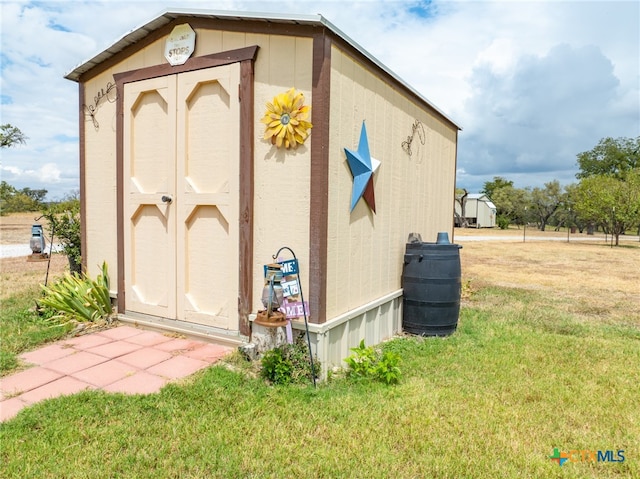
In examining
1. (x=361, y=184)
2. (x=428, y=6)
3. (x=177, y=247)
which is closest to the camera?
(x=361, y=184)

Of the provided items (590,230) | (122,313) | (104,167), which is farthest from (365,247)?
(590,230)

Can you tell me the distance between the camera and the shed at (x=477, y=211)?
133ft

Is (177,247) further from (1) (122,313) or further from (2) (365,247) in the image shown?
(2) (365,247)

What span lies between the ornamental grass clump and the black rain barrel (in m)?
3.40

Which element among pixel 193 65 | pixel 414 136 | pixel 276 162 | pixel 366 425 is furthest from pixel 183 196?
pixel 414 136

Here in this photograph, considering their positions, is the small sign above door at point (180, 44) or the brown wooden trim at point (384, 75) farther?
the small sign above door at point (180, 44)

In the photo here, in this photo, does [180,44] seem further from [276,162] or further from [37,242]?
[37,242]

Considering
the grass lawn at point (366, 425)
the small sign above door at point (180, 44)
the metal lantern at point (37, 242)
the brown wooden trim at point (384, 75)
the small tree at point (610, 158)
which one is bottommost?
the grass lawn at point (366, 425)

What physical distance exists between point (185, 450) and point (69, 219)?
4.42 meters

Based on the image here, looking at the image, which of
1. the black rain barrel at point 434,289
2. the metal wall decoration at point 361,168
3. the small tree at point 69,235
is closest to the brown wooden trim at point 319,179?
the metal wall decoration at point 361,168

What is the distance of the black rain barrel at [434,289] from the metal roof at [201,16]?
1950 mm

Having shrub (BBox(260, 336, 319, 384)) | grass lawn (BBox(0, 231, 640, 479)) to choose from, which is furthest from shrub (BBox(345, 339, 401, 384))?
shrub (BBox(260, 336, 319, 384))

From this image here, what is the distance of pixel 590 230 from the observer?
41.0 m

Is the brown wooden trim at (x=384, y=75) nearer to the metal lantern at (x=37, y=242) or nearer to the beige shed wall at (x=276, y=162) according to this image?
the beige shed wall at (x=276, y=162)
